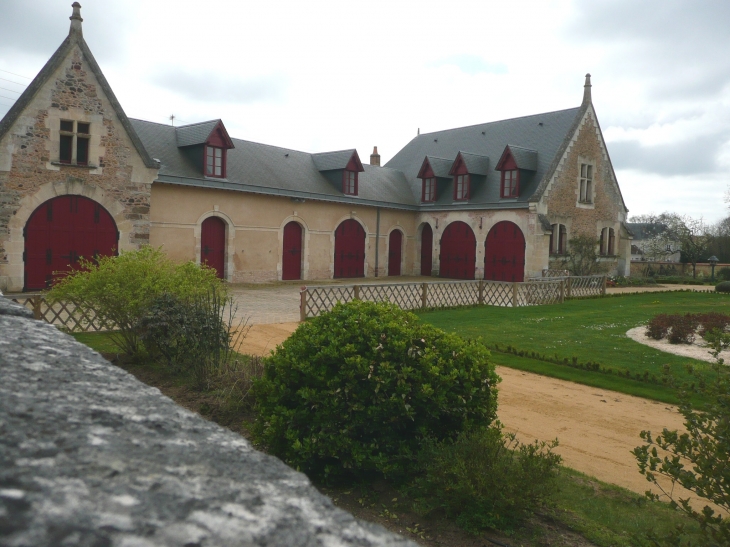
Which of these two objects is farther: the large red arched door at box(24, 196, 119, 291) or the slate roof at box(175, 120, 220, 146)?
the slate roof at box(175, 120, 220, 146)

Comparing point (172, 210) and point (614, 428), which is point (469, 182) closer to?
point (172, 210)

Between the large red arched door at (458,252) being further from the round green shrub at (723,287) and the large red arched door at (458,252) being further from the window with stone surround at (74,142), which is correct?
the window with stone surround at (74,142)

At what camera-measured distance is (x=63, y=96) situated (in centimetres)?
1645

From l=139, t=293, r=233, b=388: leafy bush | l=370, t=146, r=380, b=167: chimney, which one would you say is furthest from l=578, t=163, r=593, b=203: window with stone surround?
l=139, t=293, r=233, b=388: leafy bush

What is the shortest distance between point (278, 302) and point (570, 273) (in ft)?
46.3

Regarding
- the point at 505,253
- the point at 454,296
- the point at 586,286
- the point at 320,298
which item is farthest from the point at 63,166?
the point at 586,286

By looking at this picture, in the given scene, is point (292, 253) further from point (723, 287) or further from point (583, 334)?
point (723, 287)

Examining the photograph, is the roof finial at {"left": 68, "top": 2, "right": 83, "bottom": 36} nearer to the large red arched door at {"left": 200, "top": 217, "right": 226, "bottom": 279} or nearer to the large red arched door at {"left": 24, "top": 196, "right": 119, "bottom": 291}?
the large red arched door at {"left": 24, "top": 196, "right": 119, "bottom": 291}

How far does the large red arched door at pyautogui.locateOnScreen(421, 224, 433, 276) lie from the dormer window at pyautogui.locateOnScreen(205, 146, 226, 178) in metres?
11.3

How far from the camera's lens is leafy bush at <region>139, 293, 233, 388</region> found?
7414 mm

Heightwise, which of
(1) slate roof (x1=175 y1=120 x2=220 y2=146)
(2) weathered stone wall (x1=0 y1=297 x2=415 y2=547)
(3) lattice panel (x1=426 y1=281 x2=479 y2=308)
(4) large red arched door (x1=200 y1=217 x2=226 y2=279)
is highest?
(1) slate roof (x1=175 y1=120 x2=220 y2=146)

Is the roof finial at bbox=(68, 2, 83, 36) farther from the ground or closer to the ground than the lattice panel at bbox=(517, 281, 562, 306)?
farther from the ground

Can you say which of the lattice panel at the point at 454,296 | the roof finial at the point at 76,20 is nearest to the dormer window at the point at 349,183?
the lattice panel at the point at 454,296

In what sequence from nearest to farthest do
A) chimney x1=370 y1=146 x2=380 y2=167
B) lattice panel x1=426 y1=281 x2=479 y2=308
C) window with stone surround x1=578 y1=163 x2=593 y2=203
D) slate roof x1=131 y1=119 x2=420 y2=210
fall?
lattice panel x1=426 y1=281 x2=479 y2=308, slate roof x1=131 y1=119 x2=420 y2=210, window with stone surround x1=578 y1=163 x2=593 y2=203, chimney x1=370 y1=146 x2=380 y2=167
